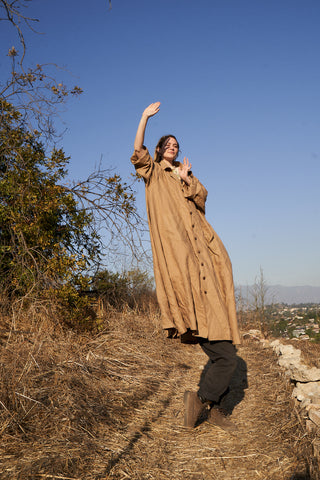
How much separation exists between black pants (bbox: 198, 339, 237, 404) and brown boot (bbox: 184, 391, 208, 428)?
0.08m

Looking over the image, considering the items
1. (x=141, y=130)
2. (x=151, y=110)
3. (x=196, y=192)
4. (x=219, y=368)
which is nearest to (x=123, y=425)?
(x=219, y=368)

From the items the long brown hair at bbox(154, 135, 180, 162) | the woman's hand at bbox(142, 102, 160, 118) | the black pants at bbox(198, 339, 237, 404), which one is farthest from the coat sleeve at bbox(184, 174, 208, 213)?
the black pants at bbox(198, 339, 237, 404)

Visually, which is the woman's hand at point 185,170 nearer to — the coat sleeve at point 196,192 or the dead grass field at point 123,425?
the coat sleeve at point 196,192

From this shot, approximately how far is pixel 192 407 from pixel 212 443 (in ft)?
1.01

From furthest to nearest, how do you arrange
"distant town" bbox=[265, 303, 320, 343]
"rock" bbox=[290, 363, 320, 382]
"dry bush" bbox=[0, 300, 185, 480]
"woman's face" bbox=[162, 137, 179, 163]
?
"distant town" bbox=[265, 303, 320, 343] → "rock" bbox=[290, 363, 320, 382] → "woman's face" bbox=[162, 137, 179, 163] → "dry bush" bbox=[0, 300, 185, 480]

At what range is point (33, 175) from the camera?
5.29 meters

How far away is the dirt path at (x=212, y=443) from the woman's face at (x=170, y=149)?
2.13 metres

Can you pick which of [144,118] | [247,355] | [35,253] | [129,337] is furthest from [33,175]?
[247,355]

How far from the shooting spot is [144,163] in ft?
9.79

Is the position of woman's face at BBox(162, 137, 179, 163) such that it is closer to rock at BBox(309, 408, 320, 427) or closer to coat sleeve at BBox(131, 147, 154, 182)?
coat sleeve at BBox(131, 147, 154, 182)

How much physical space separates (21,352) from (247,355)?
12.4 ft

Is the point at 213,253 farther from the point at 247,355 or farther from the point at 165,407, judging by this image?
the point at 247,355

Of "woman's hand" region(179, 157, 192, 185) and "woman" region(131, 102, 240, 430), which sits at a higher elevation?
"woman's hand" region(179, 157, 192, 185)

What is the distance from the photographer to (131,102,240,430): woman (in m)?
2.92
